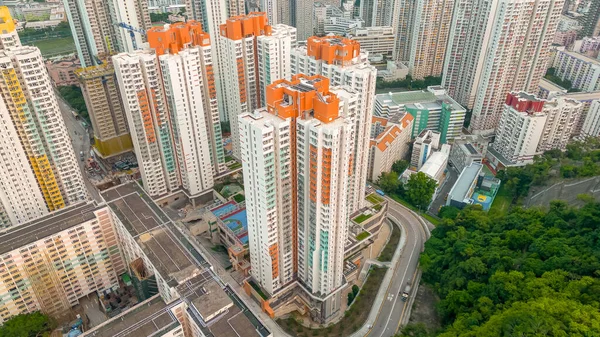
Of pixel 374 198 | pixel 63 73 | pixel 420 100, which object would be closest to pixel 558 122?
pixel 420 100

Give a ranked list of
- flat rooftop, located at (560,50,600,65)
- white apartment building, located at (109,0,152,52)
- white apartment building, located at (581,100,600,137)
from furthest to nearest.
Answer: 1. flat rooftop, located at (560,50,600,65)
2. white apartment building, located at (109,0,152,52)
3. white apartment building, located at (581,100,600,137)

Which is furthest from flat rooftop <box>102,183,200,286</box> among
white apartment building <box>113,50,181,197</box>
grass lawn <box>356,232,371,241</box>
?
grass lawn <box>356,232,371,241</box>

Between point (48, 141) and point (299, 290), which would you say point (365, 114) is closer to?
point (299, 290)

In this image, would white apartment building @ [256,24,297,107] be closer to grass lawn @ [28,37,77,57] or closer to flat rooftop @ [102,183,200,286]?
flat rooftop @ [102,183,200,286]

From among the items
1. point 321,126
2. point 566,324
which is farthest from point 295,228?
point 566,324

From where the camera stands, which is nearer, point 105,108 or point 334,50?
point 334,50

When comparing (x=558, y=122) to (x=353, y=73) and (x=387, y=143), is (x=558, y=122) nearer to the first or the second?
(x=387, y=143)
